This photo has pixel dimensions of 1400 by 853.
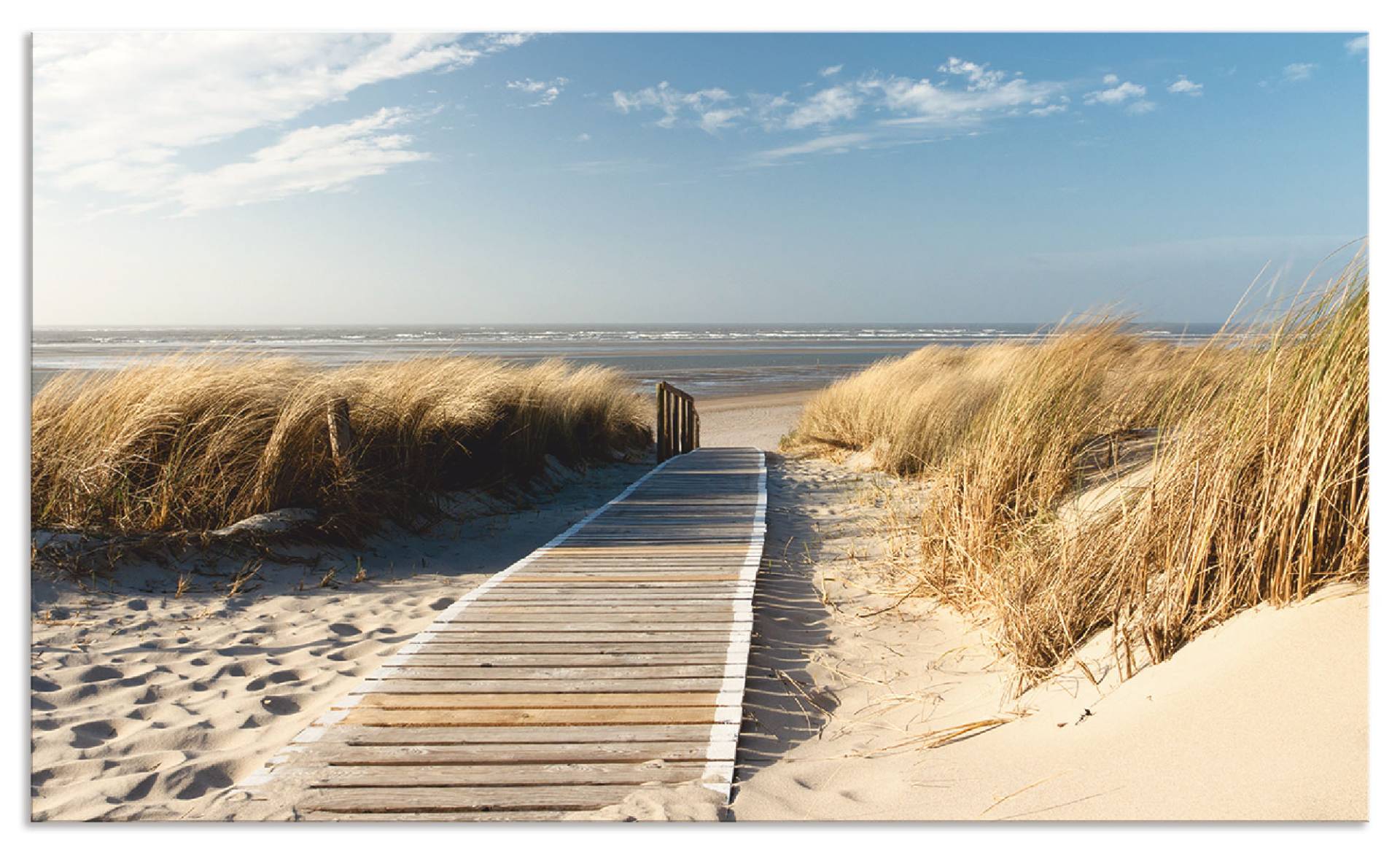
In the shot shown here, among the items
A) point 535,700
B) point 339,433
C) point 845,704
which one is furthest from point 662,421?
point 535,700

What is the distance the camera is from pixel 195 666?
11.5 ft

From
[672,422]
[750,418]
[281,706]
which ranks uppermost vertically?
[672,422]

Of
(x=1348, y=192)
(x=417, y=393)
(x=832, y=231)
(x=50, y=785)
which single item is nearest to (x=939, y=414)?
(x=832, y=231)

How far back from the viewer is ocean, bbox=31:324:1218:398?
488 inches

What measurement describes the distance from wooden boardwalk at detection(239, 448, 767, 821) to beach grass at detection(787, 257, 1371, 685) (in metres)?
1.10

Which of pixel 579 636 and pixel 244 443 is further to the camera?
pixel 244 443

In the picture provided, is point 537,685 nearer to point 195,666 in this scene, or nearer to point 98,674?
point 195,666

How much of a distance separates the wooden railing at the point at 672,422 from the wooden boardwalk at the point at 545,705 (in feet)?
20.8

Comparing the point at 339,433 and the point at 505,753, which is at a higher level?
the point at 339,433

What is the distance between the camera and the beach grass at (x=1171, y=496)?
2.46 meters

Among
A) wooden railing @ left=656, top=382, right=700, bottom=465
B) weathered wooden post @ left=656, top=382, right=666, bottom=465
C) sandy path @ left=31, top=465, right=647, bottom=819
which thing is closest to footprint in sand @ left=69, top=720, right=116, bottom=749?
sandy path @ left=31, top=465, right=647, bottom=819

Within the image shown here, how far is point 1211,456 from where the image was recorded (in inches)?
108

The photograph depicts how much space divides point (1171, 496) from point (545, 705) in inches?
84.6
